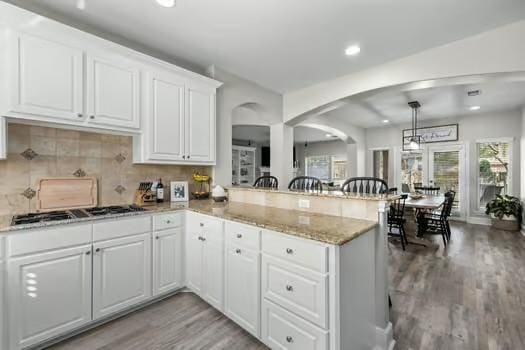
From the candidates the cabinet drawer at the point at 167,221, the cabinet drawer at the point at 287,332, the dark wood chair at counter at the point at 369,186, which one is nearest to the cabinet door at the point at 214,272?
the cabinet drawer at the point at 167,221

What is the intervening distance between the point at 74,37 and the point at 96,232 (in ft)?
5.47

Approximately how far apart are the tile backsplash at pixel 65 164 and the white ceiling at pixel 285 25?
1.11 metres

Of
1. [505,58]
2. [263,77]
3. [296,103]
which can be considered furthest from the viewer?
[296,103]

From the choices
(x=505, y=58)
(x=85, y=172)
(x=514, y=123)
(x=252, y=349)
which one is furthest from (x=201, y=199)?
(x=514, y=123)

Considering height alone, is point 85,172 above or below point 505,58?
Answer: below

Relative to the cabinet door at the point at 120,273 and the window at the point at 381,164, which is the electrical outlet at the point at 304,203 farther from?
the window at the point at 381,164

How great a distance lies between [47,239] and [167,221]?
91 cm

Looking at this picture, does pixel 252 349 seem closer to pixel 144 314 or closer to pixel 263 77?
pixel 144 314

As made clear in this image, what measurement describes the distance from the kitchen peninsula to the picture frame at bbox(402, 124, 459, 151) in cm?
619

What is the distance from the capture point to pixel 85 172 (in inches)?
95.7

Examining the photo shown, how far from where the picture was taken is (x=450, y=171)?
6.36 meters

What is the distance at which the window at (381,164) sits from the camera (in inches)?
292

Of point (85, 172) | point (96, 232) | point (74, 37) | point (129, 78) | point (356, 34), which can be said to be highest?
point (356, 34)

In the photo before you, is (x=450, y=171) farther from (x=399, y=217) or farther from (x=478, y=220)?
(x=399, y=217)
